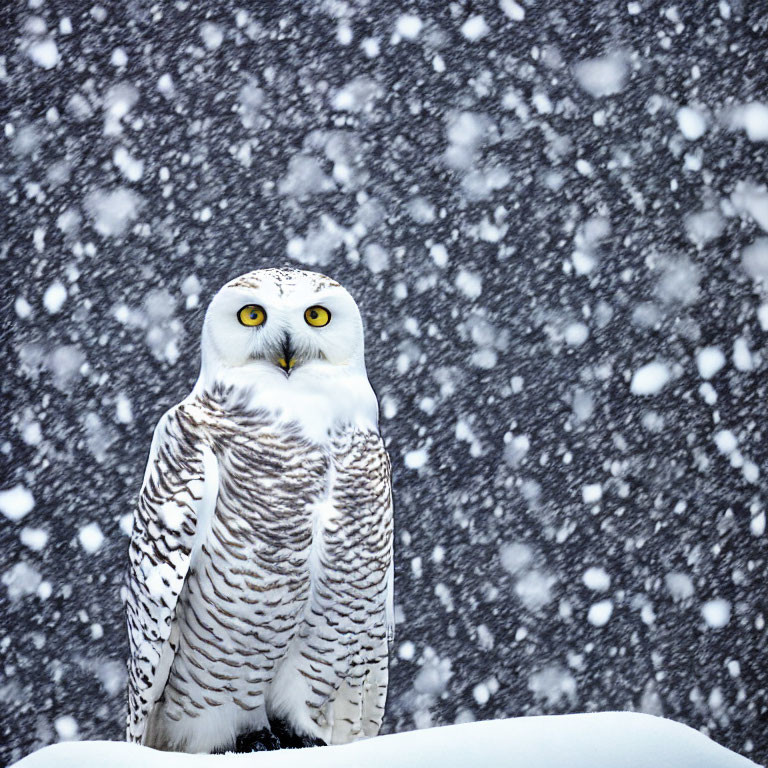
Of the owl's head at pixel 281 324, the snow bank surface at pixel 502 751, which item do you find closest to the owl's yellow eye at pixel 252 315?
the owl's head at pixel 281 324

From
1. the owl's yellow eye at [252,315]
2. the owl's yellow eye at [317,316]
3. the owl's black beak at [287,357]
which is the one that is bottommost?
the owl's black beak at [287,357]

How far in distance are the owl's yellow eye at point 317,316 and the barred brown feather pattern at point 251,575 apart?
71mm

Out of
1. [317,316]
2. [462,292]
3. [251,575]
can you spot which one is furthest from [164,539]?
[462,292]

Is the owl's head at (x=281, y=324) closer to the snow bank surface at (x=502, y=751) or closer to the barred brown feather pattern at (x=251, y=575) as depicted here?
the barred brown feather pattern at (x=251, y=575)

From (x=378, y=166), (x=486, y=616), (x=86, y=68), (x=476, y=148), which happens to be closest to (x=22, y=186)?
(x=86, y=68)

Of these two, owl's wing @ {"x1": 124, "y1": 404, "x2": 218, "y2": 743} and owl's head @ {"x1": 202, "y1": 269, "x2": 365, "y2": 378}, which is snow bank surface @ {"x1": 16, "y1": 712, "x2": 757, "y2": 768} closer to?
owl's wing @ {"x1": 124, "y1": 404, "x2": 218, "y2": 743}

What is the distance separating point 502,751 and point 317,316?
0.30 m

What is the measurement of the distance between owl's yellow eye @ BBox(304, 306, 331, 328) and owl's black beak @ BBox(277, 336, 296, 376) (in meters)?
0.02

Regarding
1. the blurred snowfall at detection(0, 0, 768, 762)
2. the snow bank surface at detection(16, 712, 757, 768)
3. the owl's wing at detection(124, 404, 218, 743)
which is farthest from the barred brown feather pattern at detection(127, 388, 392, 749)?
the blurred snowfall at detection(0, 0, 768, 762)

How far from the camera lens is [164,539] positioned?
58cm

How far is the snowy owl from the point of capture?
1.89 ft

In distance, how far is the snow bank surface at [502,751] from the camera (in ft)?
1.48

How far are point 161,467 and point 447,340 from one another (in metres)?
0.41

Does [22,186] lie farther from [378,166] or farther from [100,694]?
[100,694]
